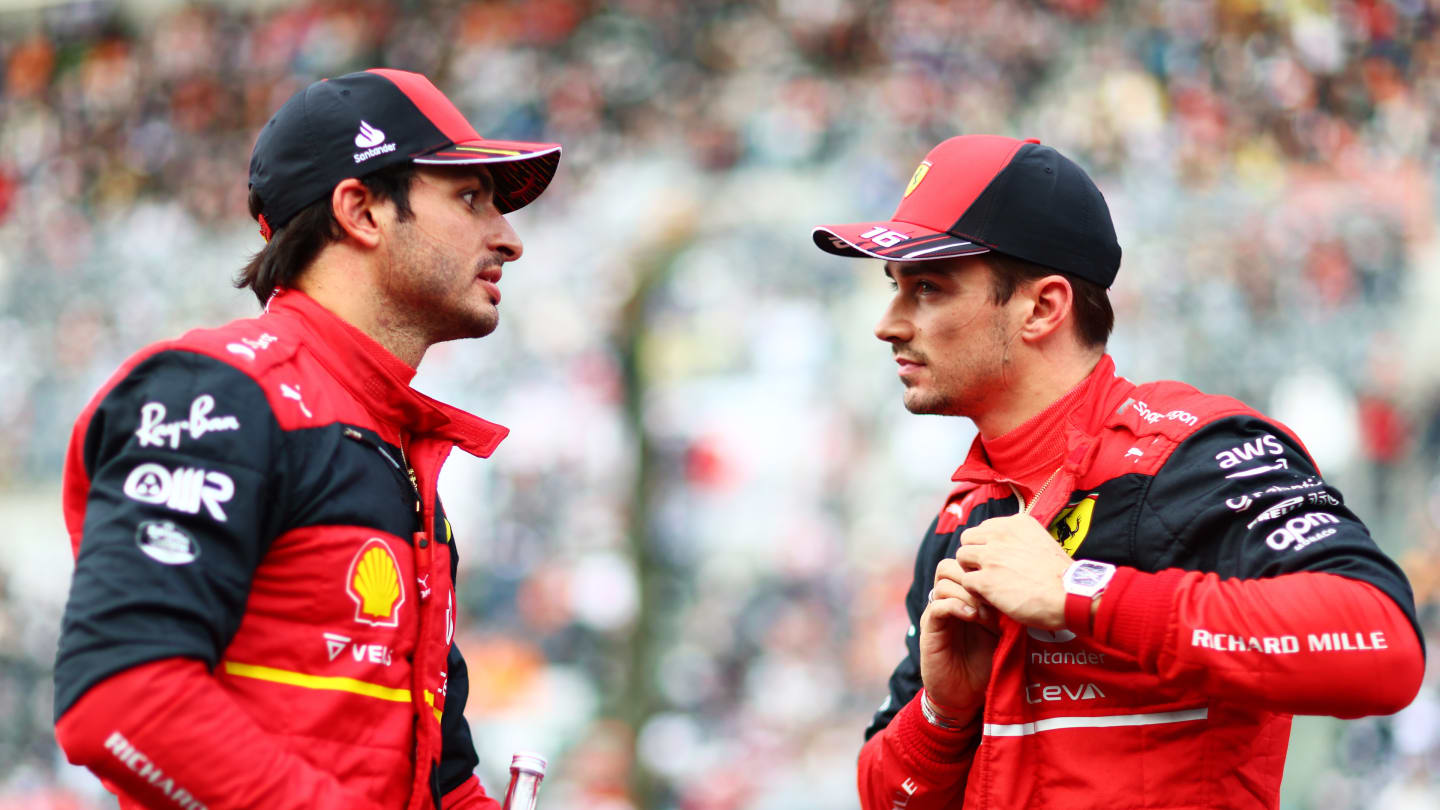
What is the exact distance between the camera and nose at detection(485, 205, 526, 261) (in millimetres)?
2215

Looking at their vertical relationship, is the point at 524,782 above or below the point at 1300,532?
below

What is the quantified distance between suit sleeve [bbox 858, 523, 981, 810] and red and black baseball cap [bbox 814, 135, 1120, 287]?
0.53m

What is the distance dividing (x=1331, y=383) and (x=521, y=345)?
3899 millimetres

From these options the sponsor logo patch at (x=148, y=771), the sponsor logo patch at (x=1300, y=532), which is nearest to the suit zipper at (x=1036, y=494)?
the sponsor logo patch at (x=1300, y=532)

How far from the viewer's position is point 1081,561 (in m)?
1.88

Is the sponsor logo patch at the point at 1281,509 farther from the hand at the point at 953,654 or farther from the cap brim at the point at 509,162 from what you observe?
the cap brim at the point at 509,162

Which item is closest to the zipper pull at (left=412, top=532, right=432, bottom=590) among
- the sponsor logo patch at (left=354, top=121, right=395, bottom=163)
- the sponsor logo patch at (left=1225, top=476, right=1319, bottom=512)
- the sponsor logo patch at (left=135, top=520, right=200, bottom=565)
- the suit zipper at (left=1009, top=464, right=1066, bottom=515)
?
the sponsor logo patch at (left=135, top=520, right=200, bottom=565)

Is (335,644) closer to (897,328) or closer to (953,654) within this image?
(953,654)

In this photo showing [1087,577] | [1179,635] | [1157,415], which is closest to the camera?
[1179,635]

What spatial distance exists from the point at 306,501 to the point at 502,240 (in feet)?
2.18

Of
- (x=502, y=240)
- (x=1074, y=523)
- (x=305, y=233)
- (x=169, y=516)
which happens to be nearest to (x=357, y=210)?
(x=305, y=233)

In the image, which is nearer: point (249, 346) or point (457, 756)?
point (249, 346)

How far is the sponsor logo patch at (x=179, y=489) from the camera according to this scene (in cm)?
157

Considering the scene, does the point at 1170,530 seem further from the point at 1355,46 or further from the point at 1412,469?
the point at 1355,46
